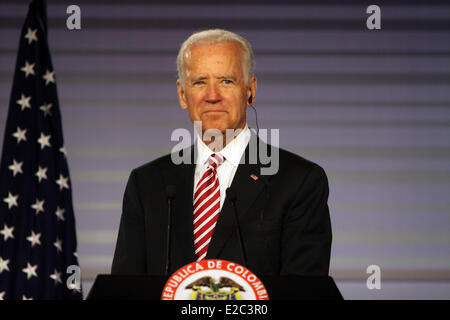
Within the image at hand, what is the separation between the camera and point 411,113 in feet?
13.5

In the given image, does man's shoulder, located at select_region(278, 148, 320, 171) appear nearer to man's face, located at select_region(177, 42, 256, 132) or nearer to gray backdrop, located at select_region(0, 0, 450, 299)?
man's face, located at select_region(177, 42, 256, 132)

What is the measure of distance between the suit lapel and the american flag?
6.09 ft

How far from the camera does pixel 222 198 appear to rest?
6.91 ft

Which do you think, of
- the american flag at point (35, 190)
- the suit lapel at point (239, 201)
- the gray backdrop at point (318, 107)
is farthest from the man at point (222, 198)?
the gray backdrop at point (318, 107)

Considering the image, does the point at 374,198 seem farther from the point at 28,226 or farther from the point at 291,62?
the point at 28,226

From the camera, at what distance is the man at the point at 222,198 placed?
6.48ft

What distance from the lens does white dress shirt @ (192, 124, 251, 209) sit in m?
2.18

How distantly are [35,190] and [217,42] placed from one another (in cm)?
195

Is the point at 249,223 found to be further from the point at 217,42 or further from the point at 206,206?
the point at 217,42

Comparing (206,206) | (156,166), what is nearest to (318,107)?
(156,166)

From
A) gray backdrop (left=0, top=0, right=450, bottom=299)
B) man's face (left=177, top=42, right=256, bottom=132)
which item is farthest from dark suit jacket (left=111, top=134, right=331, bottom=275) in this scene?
gray backdrop (left=0, top=0, right=450, bottom=299)

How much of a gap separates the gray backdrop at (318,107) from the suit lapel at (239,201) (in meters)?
1.95

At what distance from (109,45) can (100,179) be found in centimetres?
100
